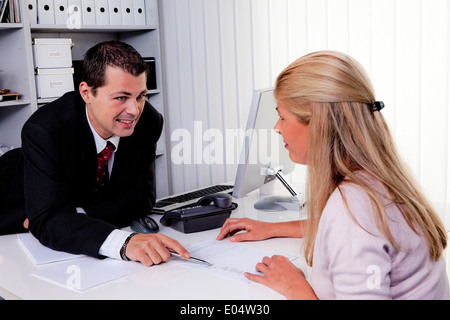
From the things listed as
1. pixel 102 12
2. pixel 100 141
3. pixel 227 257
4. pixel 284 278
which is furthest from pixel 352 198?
pixel 102 12

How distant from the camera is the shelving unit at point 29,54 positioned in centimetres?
255

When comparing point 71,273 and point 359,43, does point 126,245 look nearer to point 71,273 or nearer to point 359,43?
point 71,273

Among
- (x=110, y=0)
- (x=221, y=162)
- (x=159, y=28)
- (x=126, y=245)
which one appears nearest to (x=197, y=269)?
Result: (x=126, y=245)

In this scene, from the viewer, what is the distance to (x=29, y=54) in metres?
2.54

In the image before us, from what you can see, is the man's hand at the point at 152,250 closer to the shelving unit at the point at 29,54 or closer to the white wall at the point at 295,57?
the white wall at the point at 295,57

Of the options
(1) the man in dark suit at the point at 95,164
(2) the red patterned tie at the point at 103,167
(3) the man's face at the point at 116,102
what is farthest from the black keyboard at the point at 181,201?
(3) the man's face at the point at 116,102

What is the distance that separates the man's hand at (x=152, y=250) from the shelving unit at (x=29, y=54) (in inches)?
62.2

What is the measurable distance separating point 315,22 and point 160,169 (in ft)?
4.77

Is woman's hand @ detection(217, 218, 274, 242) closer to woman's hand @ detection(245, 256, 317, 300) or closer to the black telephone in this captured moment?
the black telephone

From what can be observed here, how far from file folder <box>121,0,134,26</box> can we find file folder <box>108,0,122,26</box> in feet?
0.09

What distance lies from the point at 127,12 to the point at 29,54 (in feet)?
2.35

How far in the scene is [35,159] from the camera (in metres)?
1.48

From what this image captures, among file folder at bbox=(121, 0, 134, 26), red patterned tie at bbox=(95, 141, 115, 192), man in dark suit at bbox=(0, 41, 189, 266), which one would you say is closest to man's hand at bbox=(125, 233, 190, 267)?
man in dark suit at bbox=(0, 41, 189, 266)

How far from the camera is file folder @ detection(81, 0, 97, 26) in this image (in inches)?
110
